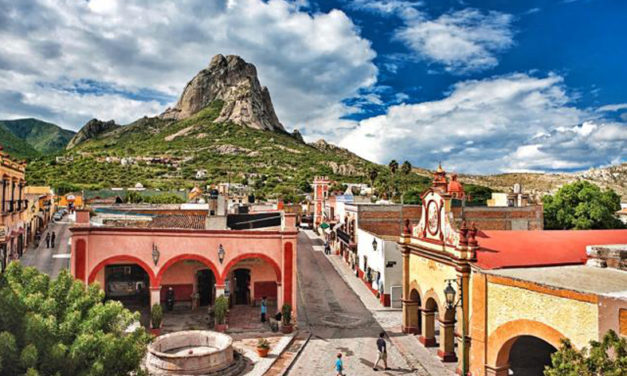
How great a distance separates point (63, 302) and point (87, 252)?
34.3 feet

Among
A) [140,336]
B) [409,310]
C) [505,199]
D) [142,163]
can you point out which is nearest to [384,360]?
[409,310]

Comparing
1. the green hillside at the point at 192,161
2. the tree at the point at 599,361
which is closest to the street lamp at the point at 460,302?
the tree at the point at 599,361

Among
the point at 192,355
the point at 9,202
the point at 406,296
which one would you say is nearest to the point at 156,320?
the point at 192,355

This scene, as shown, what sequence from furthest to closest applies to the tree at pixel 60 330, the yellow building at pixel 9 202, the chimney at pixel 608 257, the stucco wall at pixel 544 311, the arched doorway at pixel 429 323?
1. the yellow building at pixel 9 202
2. the arched doorway at pixel 429 323
3. the chimney at pixel 608 257
4. the stucco wall at pixel 544 311
5. the tree at pixel 60 330

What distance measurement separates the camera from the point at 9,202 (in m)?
23.7

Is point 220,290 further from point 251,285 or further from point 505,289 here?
point 505,289

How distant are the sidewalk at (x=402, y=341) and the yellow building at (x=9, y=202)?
18.0 m

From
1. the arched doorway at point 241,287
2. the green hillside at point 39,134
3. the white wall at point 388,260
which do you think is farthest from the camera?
the green hillside at point 39,134

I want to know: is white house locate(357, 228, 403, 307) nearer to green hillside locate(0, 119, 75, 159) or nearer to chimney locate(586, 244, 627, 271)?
chimney locate(586, 244, 627, 271)

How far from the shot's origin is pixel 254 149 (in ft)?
391

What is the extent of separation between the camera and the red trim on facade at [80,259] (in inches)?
736

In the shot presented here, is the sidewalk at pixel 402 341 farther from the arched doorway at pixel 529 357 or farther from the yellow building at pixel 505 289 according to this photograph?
the arched doorway at pixel 529 357

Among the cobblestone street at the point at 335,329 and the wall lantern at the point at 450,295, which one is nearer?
the wall lantern at the point at 450,295

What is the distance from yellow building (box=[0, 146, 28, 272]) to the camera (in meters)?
21.8
